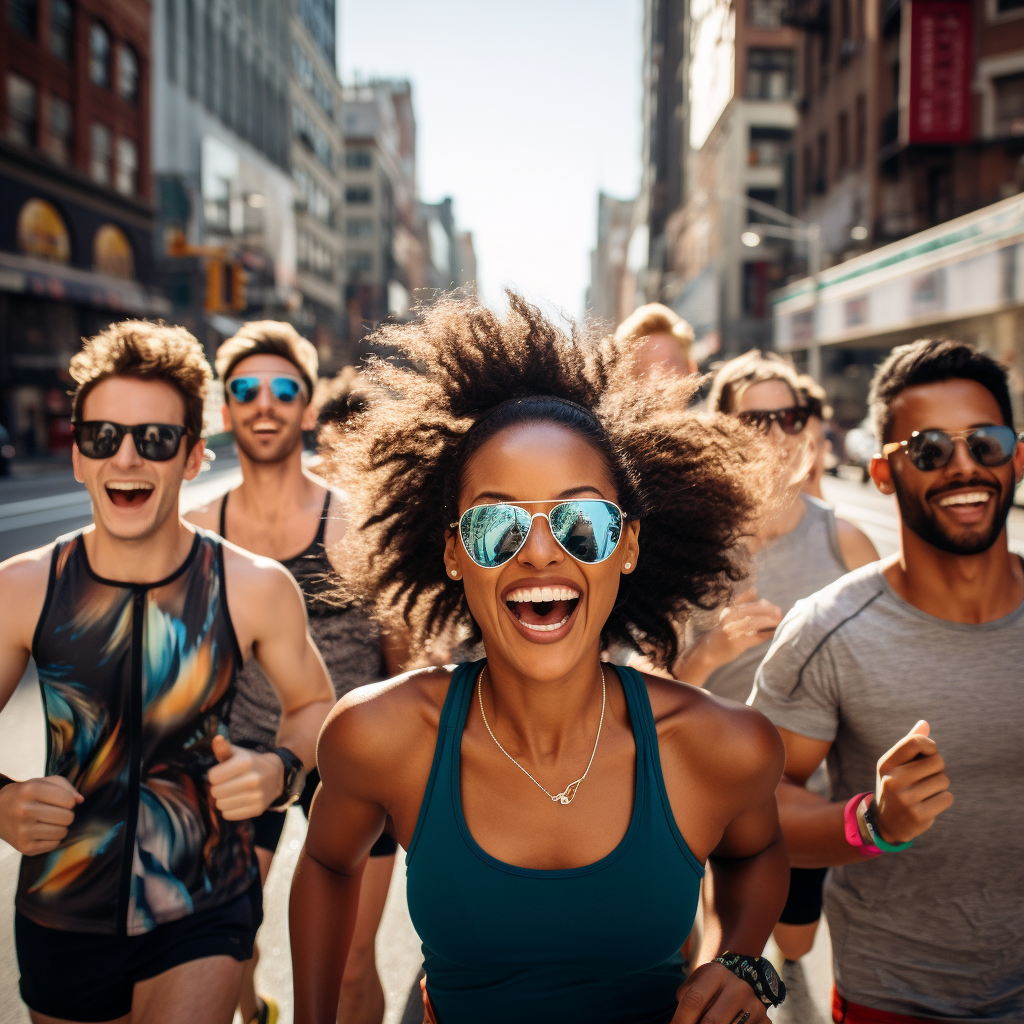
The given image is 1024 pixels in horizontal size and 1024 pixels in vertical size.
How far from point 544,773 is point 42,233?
4150 centimetres

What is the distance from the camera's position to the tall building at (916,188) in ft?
82.0

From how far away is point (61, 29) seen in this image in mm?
38812

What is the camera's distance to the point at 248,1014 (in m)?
3.45

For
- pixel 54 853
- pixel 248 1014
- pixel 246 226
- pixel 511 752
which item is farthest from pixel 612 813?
pixel 246 226

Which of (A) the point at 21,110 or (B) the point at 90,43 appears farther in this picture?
(B) the point at 90,43

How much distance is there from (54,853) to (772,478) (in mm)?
2309

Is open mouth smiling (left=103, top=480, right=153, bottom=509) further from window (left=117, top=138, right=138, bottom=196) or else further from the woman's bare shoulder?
window (left=117, top=138, right=138, bottom=196)

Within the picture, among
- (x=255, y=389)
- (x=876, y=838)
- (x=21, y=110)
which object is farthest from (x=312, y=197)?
(x=876, y=838)

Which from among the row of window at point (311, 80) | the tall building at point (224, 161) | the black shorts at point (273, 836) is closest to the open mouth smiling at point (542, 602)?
the black shorts at point (273, 836)

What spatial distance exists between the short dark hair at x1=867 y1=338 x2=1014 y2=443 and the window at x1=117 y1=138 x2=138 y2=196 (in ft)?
153

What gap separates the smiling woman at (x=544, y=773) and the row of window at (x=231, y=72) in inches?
2192

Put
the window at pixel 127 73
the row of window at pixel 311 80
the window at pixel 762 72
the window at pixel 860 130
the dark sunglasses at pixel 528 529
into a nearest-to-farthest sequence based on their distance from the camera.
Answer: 1. the dark sunglasses at pixel 528 529
2. the window at pixel 860 130
3. the window at pixel 127 73
4. the window at pixel 762 72
5. the row of window at pixel 311 80

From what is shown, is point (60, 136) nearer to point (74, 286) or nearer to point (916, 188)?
point (74, 286)

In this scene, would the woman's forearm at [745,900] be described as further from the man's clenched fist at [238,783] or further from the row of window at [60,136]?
the row of window at [60,136]
